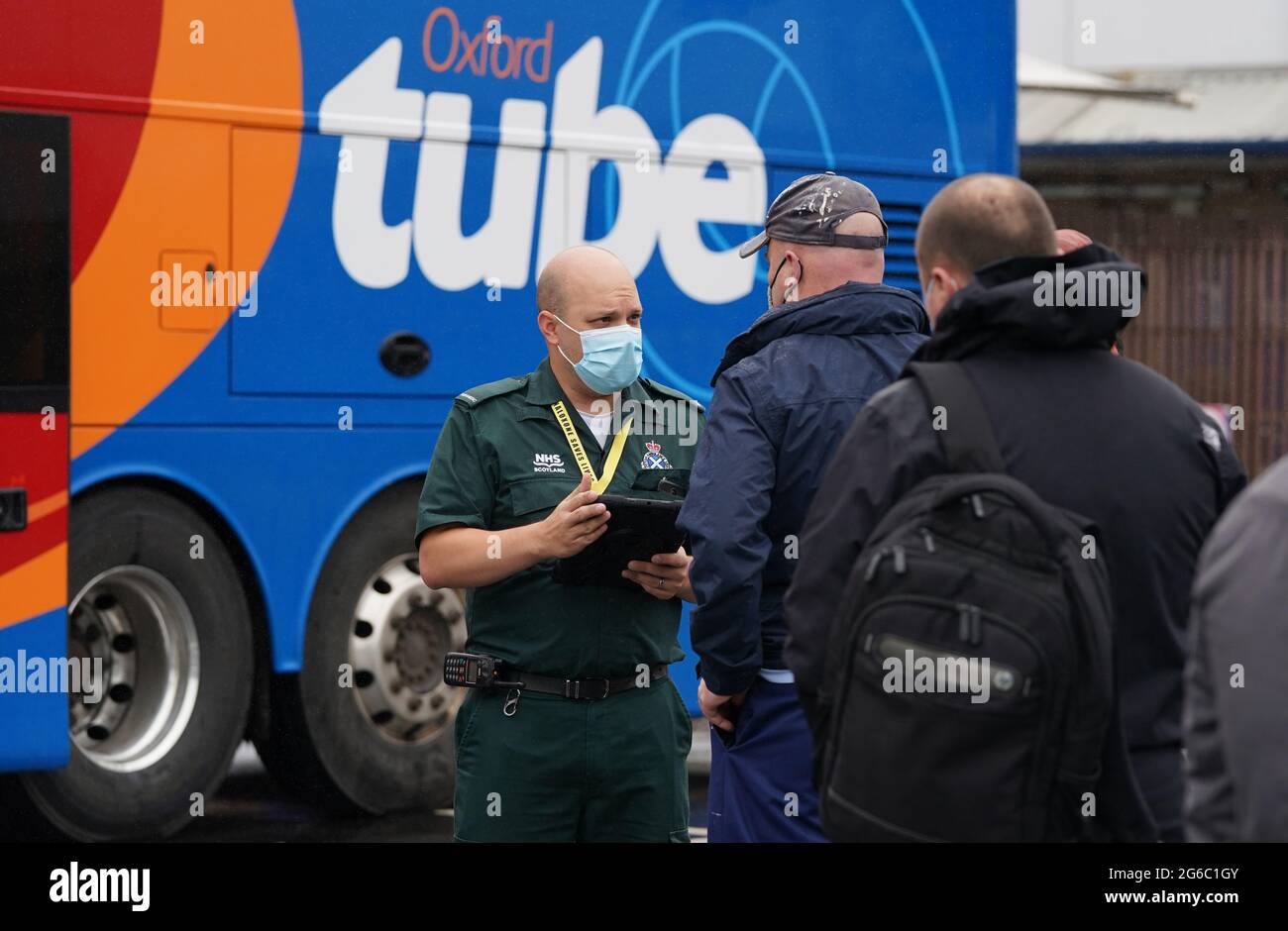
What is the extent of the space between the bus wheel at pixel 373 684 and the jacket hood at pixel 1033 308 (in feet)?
15.9

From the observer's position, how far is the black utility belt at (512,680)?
4.30 meters

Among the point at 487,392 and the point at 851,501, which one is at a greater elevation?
the point at 487,392

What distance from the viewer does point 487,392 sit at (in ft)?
14.7

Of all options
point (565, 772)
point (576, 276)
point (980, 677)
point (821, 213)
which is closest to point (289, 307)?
point (576, 276)

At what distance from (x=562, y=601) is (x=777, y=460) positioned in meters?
0.65

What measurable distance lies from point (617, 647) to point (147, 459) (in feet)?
10.5

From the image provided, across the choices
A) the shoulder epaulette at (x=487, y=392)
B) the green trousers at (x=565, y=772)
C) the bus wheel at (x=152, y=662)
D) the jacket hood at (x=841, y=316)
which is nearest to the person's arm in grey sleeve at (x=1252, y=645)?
the jacket hood at (x=841, y=316)

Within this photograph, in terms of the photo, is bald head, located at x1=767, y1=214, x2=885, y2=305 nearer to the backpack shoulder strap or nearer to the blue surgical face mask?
the blue surgical face mask

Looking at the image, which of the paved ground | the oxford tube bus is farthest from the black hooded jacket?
the paved ground

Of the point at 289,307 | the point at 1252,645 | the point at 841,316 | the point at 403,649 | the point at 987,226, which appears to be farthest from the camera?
the point at 403,649

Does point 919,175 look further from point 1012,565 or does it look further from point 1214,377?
point 1214,377

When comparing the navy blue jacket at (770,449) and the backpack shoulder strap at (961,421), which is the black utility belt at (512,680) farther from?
the backpack shoulder strap at (961,421)

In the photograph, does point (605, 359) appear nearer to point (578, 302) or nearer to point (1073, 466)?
point (578, 302)
